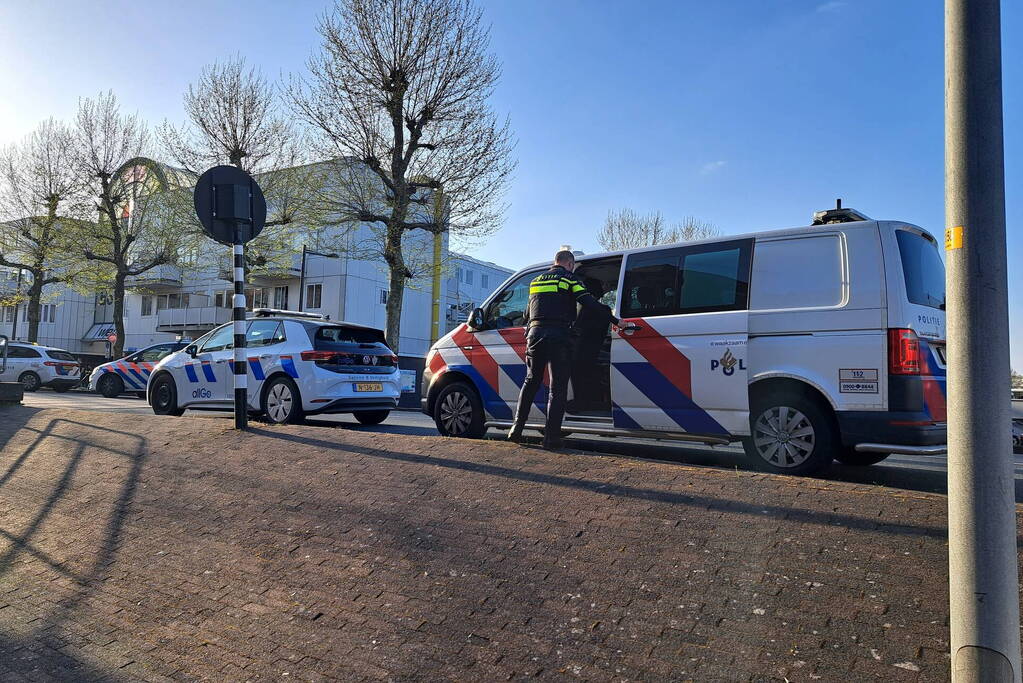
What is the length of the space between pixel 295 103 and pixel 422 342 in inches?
1058

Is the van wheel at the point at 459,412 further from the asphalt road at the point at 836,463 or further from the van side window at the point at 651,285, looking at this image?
the van side window at the point at 651,285

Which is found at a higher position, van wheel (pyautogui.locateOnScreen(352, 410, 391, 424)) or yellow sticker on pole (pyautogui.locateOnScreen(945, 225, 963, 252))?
yellow sticker on pole (pyautogui.locateOnScreen(945, 225, 963, 252))

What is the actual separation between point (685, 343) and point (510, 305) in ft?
7.37

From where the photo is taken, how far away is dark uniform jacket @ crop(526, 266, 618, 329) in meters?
6.73

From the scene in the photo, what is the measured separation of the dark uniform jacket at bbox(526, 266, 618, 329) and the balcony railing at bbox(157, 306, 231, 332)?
39611 mm

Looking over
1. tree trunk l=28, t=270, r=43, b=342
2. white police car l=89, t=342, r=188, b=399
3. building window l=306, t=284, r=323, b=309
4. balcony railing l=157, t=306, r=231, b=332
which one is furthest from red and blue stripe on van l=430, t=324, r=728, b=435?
balcony railing l=157, t=306, r=231, b=332

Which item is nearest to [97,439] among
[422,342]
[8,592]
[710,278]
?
[8,592]

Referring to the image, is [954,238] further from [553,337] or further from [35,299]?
[35,299]

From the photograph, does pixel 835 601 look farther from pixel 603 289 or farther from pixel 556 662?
pixel 603 289

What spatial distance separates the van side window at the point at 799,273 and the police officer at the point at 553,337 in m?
1.34

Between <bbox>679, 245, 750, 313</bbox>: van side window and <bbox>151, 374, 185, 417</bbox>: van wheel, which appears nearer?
<bbox>679, 245, 750, 313</bbox>: van side window

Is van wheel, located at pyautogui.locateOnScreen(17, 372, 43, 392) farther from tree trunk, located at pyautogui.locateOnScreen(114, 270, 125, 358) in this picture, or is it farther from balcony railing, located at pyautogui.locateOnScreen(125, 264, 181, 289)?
balcony railing, located at pyautogui.locateOnScreen(125, 264, 181, 289)

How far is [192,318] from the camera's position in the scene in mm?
→ 44906

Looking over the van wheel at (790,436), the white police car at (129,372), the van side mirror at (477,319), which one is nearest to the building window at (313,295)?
the white police car at (129,372)
